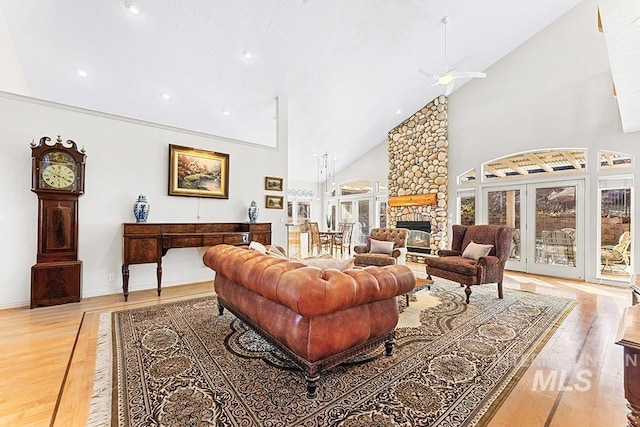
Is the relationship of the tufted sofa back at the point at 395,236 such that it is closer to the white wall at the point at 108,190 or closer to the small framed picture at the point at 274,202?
the small framed picture at the point at 274,202

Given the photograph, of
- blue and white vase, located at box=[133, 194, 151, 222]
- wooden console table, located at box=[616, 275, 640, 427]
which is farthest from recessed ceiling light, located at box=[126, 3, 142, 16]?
wooden console table, located at box=[616, 275, 640, 427]

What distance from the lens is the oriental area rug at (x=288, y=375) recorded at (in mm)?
1607

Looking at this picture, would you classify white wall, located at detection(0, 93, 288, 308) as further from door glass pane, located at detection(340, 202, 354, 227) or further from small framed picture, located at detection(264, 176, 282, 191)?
door glass pane, located at detection(340, 202, 354, 227)

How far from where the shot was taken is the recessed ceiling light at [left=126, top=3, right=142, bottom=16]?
3619 mm

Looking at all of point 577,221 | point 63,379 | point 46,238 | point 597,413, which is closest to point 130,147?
point 46,238

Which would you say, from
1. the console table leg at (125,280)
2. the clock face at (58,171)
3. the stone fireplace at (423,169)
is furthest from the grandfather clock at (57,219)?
the stone fireplace at (423,169)

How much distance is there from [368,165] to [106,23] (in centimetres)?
714

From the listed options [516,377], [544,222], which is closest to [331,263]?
[516,377]

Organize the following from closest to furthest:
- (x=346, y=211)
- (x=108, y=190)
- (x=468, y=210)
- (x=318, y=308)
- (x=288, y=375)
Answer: (x=318, y=308), (x=288, y=375), (x=108, y=190), (x=468, y=210), (x=346, y=211)

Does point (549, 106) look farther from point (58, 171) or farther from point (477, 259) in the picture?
point (58, 171)

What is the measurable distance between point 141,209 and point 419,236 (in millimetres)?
6359

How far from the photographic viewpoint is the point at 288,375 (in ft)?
6.59

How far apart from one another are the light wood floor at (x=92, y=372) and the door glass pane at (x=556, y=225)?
7.36 ft

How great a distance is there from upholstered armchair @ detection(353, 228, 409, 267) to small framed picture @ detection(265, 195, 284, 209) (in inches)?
69.6
